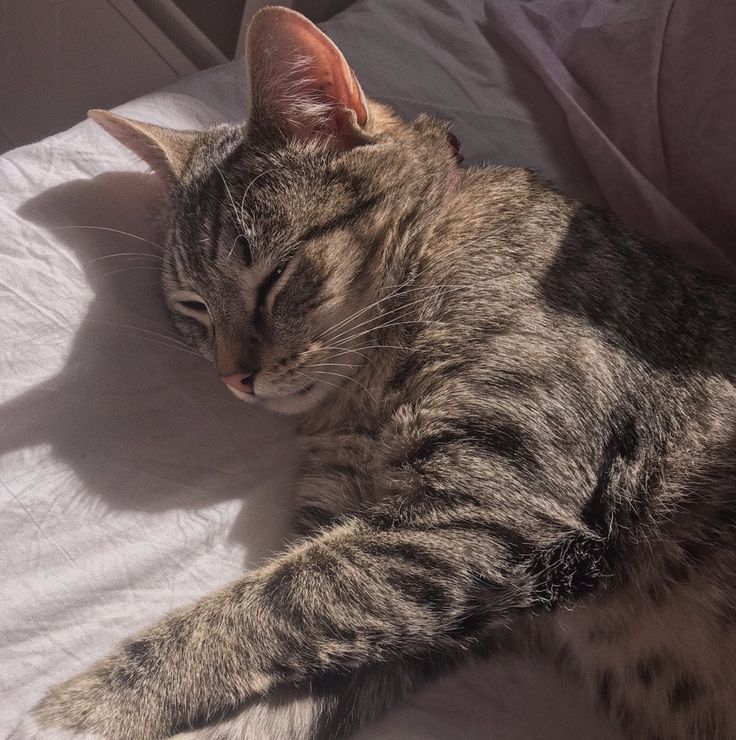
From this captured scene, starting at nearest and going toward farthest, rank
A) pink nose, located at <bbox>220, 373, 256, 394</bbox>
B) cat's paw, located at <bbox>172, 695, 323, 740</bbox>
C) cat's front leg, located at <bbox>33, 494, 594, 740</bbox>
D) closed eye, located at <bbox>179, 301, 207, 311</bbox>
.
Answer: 1. cat's front leg, located at <bbox>33, 494, 594, 740</bbox>
2. cat's paw, located at <bbox>172, 695, 323, 740</bbox>
3. pink nose, located at <bbox>220, 373, 256, 394</bbox>
4. closed eye, located at <bbox>179, 301, 207, 311</bbox>

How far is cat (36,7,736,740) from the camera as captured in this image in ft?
3.60

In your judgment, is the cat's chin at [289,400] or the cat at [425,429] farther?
the cat's chin at [289,400]

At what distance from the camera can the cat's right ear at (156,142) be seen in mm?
1399

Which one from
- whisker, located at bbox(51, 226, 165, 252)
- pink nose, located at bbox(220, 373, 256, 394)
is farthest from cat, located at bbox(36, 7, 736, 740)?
whisker, located at bbox(51, 226, 165, 252)

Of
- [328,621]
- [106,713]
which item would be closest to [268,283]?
[328,621]

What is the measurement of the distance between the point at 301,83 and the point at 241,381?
1.69 ft

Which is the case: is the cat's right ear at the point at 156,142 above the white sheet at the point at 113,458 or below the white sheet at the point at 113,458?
above

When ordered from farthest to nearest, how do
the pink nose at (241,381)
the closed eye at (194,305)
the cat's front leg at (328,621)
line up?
the closed eye at (194,305) → the pink nose at (241,381) → the cat's front leg at (328,621)

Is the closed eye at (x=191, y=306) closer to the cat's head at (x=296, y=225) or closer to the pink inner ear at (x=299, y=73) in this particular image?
the cat's head at (x=296, y=225)

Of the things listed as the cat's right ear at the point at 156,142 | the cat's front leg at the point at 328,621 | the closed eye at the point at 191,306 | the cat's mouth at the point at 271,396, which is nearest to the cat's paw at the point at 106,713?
the cat's front leg at the point at 328,621

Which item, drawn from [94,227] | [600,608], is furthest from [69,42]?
[600,608]

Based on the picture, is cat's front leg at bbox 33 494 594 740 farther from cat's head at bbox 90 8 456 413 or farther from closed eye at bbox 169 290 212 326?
closed eye at bbox 169 290 212 326

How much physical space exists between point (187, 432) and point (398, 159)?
642mm

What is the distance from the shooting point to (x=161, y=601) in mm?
1249
